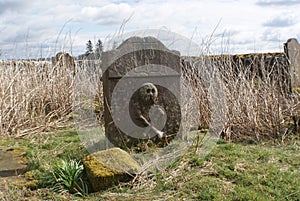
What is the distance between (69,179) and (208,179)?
4.44 feet

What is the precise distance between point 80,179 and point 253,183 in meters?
1.66

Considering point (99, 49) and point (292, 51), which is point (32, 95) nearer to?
point (99, 49)

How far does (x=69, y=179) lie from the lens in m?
3.42

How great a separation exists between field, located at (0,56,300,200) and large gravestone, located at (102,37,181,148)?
489mm

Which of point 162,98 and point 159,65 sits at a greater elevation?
point 159,65

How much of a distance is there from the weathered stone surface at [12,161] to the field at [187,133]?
109 millimetres

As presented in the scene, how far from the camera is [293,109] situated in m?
5.37

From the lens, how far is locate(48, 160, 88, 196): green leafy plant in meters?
3.39

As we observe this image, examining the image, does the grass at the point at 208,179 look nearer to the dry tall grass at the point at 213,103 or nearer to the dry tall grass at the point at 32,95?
the dry tall grass at the point at 213,103

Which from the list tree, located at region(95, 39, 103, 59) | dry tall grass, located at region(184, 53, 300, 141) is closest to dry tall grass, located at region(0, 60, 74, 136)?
tree, located at region(95, 39, 103, 59)

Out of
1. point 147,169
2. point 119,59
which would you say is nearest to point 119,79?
point 119,59

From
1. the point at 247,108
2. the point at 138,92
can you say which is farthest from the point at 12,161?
the point at 247,108

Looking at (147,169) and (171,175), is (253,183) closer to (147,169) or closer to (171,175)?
(171,175)

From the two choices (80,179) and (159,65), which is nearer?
(80,179)
